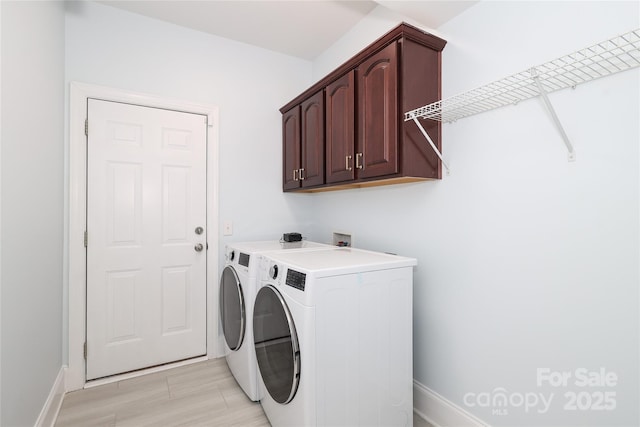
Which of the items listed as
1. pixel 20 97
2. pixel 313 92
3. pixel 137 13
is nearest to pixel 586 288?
pixel 313 92

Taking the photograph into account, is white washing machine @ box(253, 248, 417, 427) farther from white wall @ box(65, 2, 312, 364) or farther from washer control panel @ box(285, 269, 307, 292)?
white wall @ box(65, 2, 312, 364)

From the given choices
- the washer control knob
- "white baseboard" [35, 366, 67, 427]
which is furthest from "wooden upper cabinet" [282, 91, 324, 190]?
"white baseboard" [35, 366, 67, 427]

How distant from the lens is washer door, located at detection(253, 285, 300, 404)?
1394 mm

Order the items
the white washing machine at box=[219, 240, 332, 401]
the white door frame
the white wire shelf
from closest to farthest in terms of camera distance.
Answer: the white wire shelf → the white washing machine at box=[219, 240, 332, 401] → the white door frame

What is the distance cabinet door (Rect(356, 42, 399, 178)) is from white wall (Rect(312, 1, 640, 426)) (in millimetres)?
330

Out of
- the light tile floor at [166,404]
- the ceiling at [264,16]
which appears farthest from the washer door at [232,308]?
the ceiling at [264,16]

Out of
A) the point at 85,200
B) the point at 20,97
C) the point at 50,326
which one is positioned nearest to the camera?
the point at 20,97

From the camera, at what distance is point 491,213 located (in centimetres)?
150

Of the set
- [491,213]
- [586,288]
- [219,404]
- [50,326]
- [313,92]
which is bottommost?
[219,404]

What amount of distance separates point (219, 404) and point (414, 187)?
1817 millimetres

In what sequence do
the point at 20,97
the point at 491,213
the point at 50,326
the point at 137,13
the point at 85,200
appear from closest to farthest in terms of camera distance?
the point at 20,97 < the point at 491,213 < the point at 50,326 < the point at 85,200 < the point at 137,13

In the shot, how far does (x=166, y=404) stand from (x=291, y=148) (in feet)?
6.64

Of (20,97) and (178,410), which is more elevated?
(20,97)

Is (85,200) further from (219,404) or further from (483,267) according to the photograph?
(483,267)
